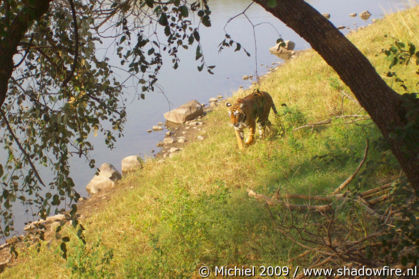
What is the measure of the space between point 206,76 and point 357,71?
14.1 meters

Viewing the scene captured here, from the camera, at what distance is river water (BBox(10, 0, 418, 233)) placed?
1109cm

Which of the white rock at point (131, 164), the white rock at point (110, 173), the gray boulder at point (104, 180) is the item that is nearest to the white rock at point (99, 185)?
the gray boulder at point (104, 180)

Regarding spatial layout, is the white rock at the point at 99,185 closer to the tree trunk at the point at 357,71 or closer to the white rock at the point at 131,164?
the white rock at the point at 131,164

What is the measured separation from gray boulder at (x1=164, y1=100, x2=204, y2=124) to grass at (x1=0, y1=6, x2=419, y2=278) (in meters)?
3.40

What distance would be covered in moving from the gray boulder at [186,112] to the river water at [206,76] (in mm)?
727

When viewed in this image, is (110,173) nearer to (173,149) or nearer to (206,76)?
(173,149)

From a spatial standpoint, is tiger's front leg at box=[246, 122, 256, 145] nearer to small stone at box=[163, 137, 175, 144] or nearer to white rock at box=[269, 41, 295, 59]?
small stone at box=[163, 137, 175, 144]

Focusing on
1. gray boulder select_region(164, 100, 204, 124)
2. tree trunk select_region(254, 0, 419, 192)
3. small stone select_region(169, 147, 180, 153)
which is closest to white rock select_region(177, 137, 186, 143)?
small stone select_region(169, 147, 180, 153)

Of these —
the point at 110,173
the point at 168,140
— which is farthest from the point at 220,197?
the point at 168,140

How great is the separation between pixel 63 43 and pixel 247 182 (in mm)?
3164

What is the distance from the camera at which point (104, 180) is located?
9391 millimetres

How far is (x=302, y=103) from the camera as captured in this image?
7742 mm

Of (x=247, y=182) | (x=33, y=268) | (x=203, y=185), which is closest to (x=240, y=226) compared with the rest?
(x=247, y=182)

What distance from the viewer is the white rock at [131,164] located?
975 centimetres
